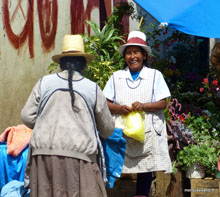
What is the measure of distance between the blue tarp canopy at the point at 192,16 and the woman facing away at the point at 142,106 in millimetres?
682

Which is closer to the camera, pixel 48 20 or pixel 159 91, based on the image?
pixel 159 91

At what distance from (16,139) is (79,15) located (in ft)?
10.7

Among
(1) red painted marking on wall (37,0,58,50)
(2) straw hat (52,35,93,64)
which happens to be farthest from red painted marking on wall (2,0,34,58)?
(2) straw hat (52,35,93,64)

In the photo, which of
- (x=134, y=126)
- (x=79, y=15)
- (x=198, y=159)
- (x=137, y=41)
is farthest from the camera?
(x=79, y=15)

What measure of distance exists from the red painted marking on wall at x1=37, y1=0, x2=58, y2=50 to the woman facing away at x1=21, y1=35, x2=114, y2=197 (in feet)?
8.71

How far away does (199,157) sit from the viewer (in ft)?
17.9

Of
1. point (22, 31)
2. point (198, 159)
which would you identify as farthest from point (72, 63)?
point (198, 159)

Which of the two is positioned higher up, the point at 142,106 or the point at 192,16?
the point at 192,16

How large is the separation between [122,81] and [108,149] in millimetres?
1015

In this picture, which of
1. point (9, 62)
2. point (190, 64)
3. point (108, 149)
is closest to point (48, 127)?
point (108, 149)

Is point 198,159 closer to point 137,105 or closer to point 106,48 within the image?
point 137,105

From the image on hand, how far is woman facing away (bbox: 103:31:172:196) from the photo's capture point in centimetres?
482

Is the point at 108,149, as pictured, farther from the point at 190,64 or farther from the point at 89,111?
the point at 190,64

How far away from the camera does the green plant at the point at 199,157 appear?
5438 mm
